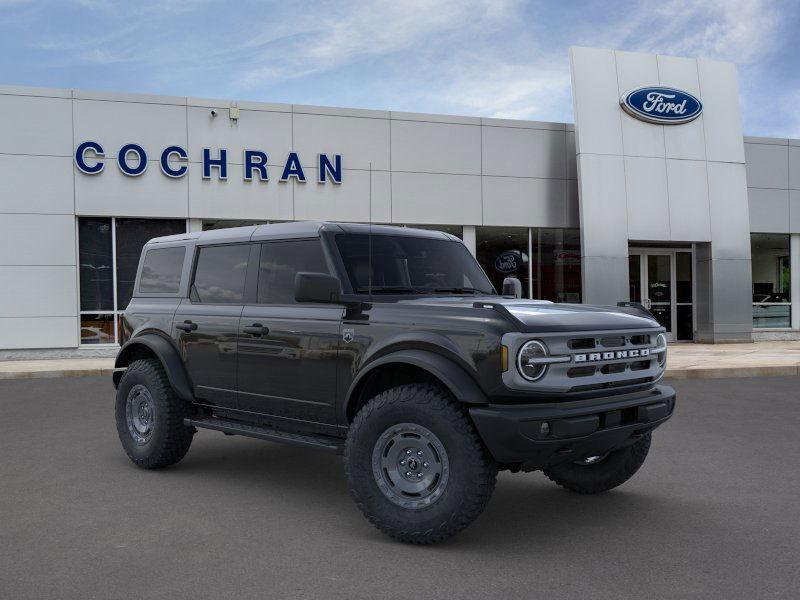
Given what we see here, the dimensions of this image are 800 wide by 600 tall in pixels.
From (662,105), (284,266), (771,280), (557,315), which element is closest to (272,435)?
(284,266)

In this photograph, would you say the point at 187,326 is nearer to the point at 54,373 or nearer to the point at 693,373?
the point at 54,373

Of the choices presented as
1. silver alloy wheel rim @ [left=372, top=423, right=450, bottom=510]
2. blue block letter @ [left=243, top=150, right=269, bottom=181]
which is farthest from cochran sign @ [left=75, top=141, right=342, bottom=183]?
silver alloy wheel rim @ [left=372, top=423, right=450, bottom=510]

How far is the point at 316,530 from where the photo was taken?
493 centimetres

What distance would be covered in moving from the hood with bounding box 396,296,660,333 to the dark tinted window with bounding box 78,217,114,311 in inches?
575

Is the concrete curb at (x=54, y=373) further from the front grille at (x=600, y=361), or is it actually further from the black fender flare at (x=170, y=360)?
the front grille at (x=600, y=361)

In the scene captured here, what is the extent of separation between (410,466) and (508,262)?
16.8m

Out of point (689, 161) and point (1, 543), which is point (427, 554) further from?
point (689, 161)

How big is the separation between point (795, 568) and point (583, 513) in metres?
1.43

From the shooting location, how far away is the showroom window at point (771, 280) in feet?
75.5

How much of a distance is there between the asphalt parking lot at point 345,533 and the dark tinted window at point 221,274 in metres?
1.50

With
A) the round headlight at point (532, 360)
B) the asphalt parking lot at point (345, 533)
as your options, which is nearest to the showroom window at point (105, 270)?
the asphalt parking lot at point (345, 533)

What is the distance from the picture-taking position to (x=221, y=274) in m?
6.44

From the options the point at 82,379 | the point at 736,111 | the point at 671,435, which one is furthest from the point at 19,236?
the point at 736,111

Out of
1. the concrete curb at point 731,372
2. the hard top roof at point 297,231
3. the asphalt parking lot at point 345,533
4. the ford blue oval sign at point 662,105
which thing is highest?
the ford blue oval sign at point 662,105
